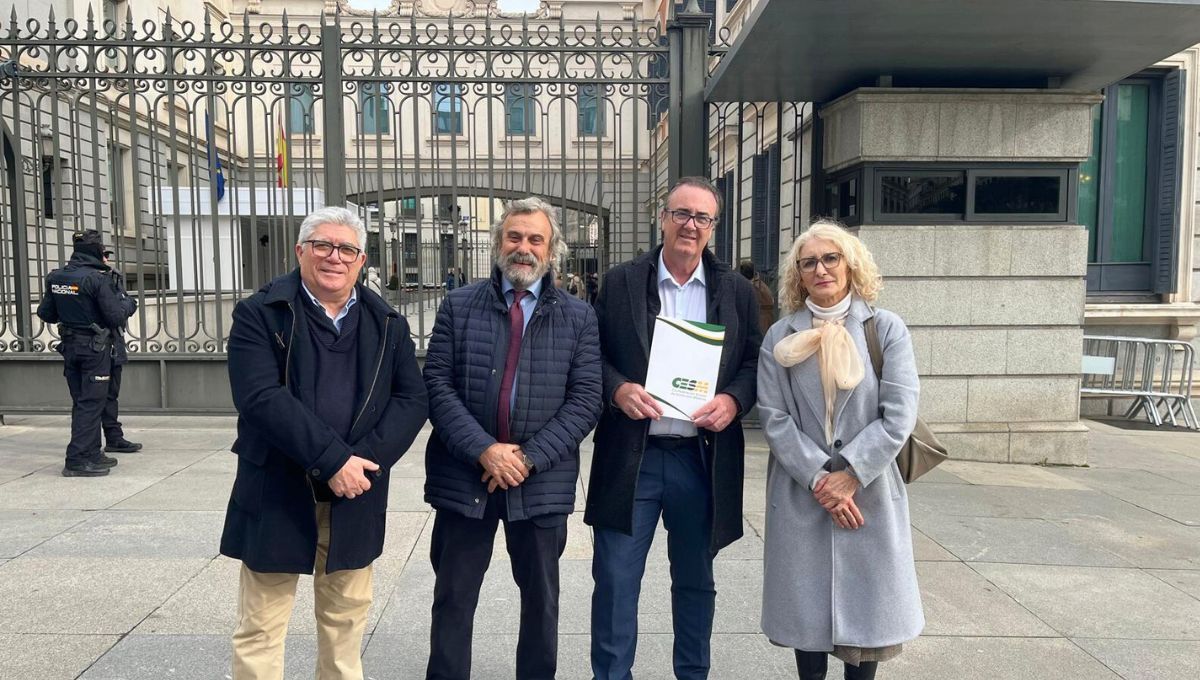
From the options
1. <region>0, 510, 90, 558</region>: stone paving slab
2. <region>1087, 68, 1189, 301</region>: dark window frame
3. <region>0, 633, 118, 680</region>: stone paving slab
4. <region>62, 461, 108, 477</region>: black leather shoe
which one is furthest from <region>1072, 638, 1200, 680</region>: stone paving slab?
<region>1087, 68, 1189, 301</region>: dark window frame

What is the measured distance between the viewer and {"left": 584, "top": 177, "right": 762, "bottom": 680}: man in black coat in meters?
3.15

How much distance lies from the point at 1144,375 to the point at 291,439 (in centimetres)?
1045

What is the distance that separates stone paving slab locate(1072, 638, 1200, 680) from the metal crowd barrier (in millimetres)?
6745

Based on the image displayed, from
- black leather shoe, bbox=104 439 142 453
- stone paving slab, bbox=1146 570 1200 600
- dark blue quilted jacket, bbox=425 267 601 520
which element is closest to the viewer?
dark blue quilted jacket, bbox=425 267 601 520

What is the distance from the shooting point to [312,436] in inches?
104

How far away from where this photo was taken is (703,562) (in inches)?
126

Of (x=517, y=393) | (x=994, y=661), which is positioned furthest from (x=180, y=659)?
(x=994, y=661)

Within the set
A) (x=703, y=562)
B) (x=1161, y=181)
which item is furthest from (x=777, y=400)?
(x=1161, y=181)

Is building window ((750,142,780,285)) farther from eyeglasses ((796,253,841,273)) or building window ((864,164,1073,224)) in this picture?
eyeglasses ((796,253,841,273))

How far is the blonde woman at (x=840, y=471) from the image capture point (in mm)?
2781

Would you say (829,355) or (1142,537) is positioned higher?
(829,355)

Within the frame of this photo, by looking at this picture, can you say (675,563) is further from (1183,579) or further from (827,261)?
(1183,579)

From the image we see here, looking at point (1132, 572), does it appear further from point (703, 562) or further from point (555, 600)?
point (555, 600)

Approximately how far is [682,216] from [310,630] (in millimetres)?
2502
